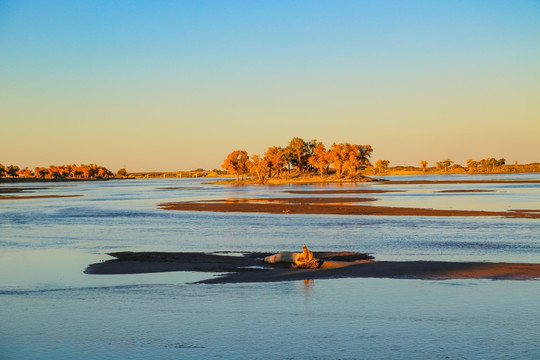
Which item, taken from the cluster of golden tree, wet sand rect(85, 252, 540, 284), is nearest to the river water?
wet sand rect(85, 252, 540, 284)

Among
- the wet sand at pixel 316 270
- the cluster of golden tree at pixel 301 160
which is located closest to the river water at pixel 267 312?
the wet sand at pixel 316 270

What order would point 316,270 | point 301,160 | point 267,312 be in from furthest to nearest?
point 301,160 < point 316,270 < point 267,312

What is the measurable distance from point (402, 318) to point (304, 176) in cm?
16243

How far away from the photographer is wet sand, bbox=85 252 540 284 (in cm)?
1731

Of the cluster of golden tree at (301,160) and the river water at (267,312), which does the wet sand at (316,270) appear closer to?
the river water at (267,312)

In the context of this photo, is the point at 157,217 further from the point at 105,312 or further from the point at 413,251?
the point at 105,312

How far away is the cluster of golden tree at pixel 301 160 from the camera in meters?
164

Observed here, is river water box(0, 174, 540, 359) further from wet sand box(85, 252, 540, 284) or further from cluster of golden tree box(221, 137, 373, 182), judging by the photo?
cluster of golden tree box(221, 137, 373, 182)

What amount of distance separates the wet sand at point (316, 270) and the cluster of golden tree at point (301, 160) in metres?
139

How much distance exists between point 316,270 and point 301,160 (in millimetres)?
165583

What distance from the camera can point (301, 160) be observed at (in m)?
183

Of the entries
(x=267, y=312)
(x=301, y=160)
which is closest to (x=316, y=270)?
(x=267, y=312)

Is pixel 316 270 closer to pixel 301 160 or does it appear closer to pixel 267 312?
pixel 267 312

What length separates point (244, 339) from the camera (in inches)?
438
